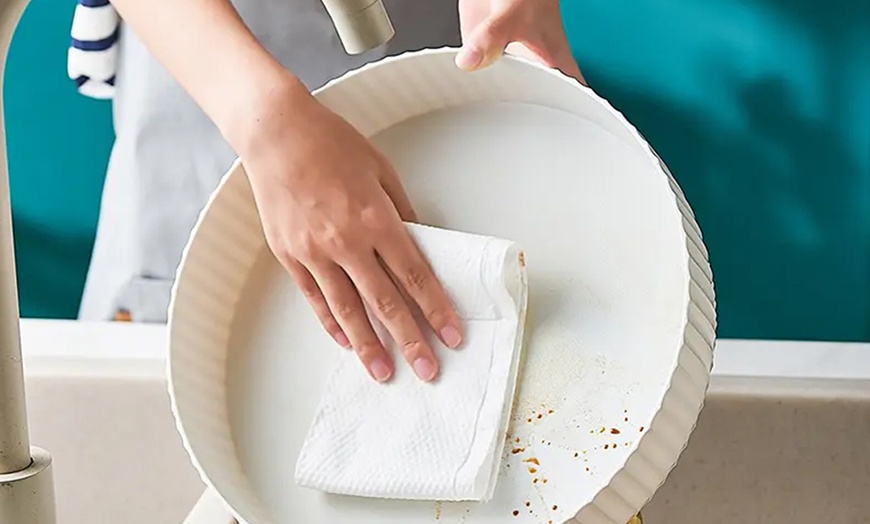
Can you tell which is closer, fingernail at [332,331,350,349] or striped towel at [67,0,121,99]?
fingernail at [332,331,350,349]

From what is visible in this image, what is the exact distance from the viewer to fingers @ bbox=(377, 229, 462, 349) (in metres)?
0.51

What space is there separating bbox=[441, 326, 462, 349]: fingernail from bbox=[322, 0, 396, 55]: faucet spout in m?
0.15

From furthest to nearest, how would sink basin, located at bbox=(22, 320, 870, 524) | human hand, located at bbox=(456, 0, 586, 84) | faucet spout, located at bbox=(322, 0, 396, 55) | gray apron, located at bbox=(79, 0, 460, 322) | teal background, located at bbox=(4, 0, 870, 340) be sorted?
teal background, located at bbox=(4, 0, 870, 340) < gray apron, located at bbox=(79, 0, 460, 322) < sink basin, located at bbox=(22, 320, 870, 524) < human hand, located at bbox=(456, 0, 586, 84) < faucet spout, located at bbox=(322, 0, 396, 55)

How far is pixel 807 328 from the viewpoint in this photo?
1.14 meters

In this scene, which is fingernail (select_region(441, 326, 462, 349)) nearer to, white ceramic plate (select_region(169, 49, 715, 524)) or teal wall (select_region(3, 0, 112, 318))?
white ceramic plate (select_region(169, 49, 715, 524))

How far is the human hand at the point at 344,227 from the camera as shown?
498mm

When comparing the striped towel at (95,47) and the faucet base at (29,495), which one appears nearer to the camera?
the faucet base at (29,495)

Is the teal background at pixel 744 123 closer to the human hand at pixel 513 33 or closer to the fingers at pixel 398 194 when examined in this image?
the human hand at pixel 513 33

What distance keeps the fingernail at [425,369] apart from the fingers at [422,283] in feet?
0.04

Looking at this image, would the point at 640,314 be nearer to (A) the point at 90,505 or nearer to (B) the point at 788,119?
(A) the point at 90,505

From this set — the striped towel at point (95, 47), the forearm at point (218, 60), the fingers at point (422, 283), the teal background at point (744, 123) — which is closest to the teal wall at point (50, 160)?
the teal background at point (744, 123)

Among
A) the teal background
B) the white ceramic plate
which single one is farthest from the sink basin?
the teal background

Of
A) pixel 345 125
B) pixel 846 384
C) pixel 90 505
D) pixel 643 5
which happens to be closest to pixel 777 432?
pixel 846 384

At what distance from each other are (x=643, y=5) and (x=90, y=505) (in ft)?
2.19
